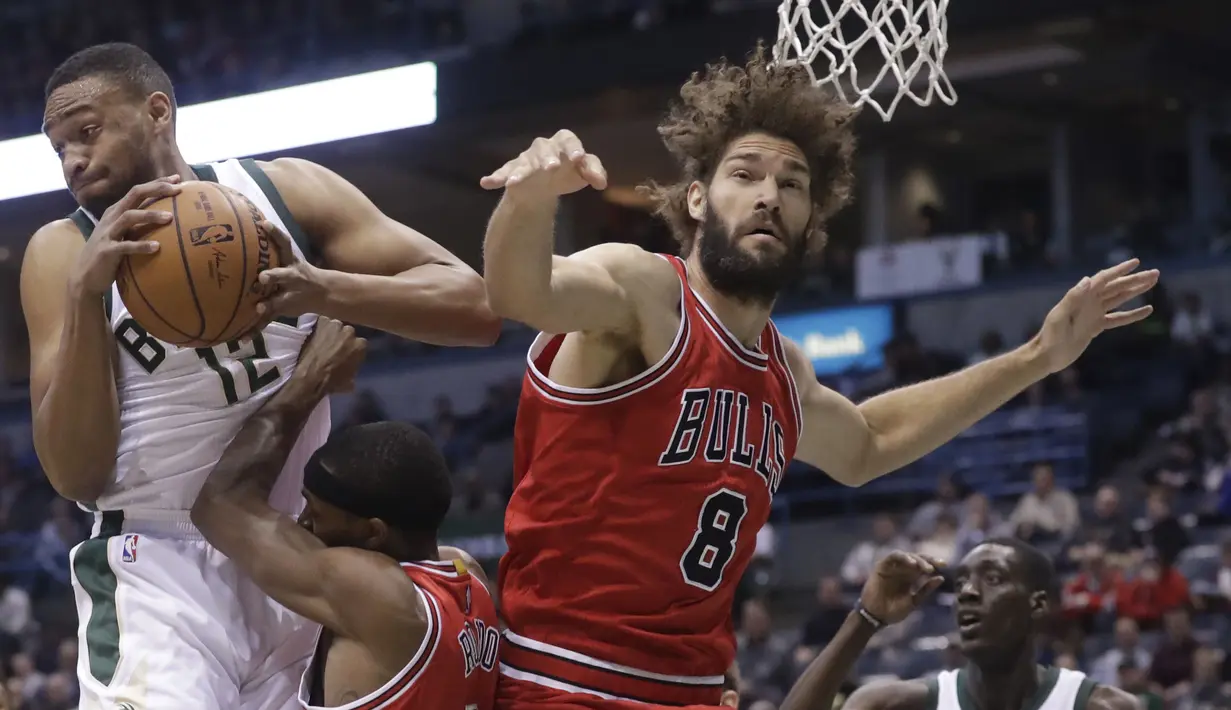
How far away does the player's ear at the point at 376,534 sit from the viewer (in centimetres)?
344

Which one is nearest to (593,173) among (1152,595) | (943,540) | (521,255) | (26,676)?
(521,255)

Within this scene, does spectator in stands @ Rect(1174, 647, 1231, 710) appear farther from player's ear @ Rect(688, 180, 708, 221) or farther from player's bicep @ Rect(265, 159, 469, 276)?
player's bicep @ Rect(265, 159, 469, 276)

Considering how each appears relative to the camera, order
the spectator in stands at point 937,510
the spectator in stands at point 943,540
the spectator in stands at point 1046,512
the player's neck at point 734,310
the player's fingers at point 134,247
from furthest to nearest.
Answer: the spectator in stands at point 937,510, the spectator in stands at point 1046,512, the spectator in stands at point 943,540, the player's neck at point 734,310, the player's fingers at point 134,247

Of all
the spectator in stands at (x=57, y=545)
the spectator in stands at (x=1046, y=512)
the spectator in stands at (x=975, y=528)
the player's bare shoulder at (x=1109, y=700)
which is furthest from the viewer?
the spectator in stands at (x=57, y=545)

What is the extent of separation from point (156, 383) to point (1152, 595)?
8217 millimetres

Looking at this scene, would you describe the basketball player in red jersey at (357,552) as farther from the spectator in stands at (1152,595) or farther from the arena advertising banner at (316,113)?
the arena advertising banner at (316,113)

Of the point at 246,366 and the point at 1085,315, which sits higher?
the point at 246,366

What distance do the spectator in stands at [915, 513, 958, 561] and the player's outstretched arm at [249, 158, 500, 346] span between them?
27.6ft

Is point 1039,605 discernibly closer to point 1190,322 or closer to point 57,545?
point 1190,322

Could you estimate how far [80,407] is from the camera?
3197 mm

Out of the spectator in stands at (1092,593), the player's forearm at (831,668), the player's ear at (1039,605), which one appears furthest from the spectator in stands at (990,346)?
the player's forearm at (831,668)

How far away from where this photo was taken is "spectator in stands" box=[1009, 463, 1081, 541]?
11.9 metres

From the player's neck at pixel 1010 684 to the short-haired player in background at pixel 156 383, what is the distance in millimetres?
2808

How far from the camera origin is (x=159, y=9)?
20734 mm
